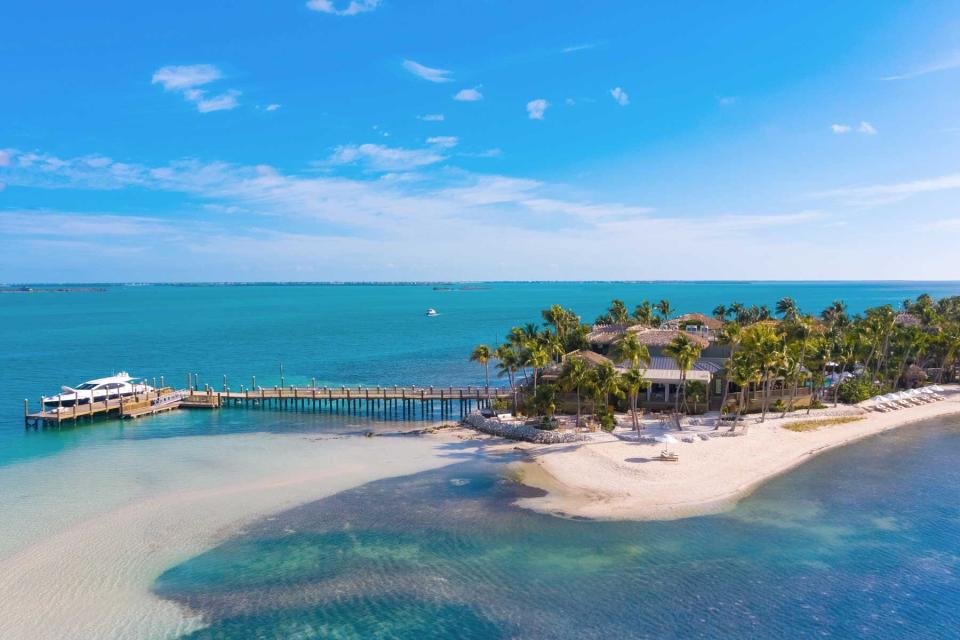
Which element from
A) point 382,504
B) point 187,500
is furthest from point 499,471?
point 187,500

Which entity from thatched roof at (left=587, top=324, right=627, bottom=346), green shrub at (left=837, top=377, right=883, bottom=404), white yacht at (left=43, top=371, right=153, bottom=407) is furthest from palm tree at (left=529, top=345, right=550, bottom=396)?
white yacht at (left=43, top=371, right=153, bottom=407)

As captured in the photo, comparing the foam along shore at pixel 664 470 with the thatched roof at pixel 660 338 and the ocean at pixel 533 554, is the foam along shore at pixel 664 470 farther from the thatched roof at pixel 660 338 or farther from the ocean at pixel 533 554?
the thatched roof at pixel 660 338

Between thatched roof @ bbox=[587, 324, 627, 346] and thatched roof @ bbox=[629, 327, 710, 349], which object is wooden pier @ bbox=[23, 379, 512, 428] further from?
thatched roof @ bbox=[629, 327, 710, 349]

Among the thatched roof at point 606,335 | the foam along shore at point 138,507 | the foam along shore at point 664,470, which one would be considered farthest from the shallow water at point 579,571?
the thatched roof at point 606,335

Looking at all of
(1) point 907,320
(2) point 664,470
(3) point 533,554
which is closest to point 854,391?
(2) point 664,470

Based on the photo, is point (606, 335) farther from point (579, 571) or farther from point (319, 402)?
point (579, 571)

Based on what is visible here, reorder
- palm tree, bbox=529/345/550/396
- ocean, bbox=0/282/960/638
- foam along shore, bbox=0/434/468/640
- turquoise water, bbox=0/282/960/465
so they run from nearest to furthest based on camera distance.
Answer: ocean, bbox=0/282/960/638 < foam along shore, bbox=0/434/468/640 < palm tree, bbox=529/345/550/396 < turquoise water, bbox=0/282/960/465
